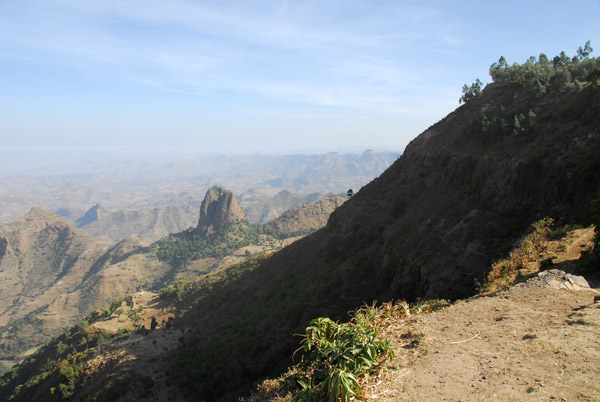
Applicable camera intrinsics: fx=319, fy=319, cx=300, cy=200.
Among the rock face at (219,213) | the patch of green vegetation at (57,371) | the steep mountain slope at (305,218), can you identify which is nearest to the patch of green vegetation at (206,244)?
the rock face at (219,213)

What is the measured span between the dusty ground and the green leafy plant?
51 cm

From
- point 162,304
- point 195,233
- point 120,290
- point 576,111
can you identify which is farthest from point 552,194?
point 195,233

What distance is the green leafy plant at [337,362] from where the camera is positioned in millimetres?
5898

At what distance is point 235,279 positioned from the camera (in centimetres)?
5831

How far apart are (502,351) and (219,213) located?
181 metres

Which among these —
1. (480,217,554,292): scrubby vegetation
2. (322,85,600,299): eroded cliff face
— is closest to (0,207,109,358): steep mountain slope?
(322,85,600,299): eroded cliff face

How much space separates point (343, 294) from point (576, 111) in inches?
940

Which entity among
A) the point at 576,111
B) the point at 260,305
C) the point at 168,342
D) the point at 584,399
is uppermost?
the point at 576,111

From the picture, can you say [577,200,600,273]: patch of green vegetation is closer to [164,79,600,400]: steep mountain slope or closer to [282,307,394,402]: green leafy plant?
[164,79,600,400]: steep mountain slope

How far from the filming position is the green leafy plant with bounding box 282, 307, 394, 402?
19.4 feet

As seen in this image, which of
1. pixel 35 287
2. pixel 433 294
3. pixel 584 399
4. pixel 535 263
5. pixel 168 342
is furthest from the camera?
pixel 35 287

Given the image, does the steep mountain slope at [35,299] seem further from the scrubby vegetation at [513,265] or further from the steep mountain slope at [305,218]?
the scrubby vegetation at [513,265]

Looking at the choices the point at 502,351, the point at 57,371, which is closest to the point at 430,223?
the point at 502,351

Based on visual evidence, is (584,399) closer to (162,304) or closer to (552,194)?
(552,194)
